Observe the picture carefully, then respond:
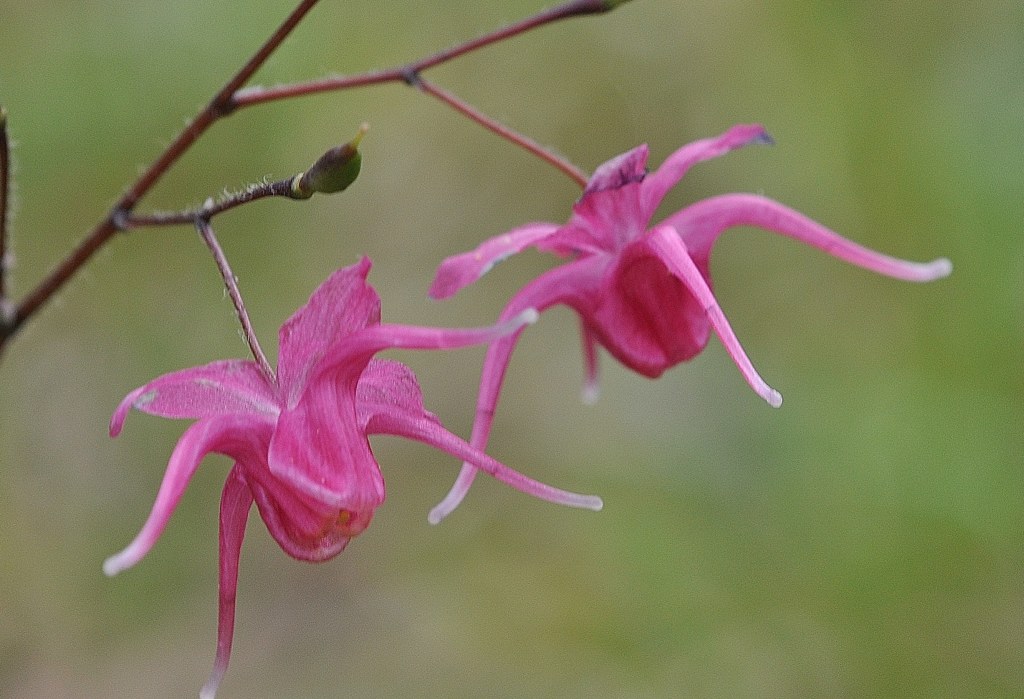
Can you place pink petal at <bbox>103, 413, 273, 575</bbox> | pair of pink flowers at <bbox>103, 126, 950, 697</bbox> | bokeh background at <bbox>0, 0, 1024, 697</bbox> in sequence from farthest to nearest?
bokeh background at <bbox>0, 0, 1024, 697</bbox> → pair of pink flowers at <bbox>103, 126, 950, 697</bbox> → pink petal at <bbox>103, 413, 273, 575</bbox>

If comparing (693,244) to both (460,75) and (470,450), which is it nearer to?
(470,450)

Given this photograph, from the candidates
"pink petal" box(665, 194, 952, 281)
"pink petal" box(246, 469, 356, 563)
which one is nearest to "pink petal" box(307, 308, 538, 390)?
"pink petal" box(246, 469, 356, 563)

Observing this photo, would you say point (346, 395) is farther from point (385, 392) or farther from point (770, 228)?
point (770, 228)

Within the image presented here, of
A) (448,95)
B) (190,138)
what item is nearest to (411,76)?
(448,95)

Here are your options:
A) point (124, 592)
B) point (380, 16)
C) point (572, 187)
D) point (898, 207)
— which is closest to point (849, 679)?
point (898, 207)

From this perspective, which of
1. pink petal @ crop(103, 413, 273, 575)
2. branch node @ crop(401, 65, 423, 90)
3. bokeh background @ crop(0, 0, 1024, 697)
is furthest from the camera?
bokeh background @ crop(0, 0, 1024, 697)

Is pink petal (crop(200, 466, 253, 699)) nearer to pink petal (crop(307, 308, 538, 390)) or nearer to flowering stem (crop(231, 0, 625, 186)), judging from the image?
pink petal (crop(307, 308, 538, 390))

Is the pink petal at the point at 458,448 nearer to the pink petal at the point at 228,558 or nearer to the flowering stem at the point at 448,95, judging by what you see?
the pink petal at the point at 228,558

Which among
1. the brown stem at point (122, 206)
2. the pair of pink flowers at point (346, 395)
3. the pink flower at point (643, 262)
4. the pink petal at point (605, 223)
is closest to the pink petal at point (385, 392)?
the pair of pink flowers at point (346, 395)
